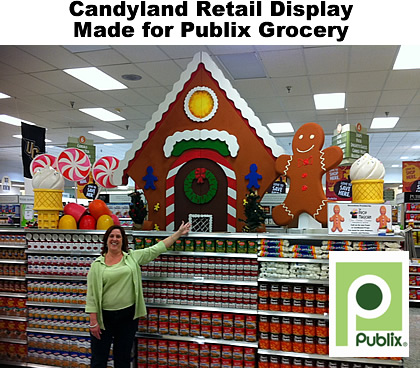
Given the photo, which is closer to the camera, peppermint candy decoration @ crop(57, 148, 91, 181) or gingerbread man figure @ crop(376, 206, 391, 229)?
gingerbread man figure @ crop(376, 206, 391, 229)

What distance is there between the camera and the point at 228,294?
365 centimetres

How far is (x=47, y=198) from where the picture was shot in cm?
421

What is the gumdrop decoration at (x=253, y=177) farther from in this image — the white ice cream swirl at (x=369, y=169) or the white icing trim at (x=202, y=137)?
the white ice cream swirl at (x=369, y=169)

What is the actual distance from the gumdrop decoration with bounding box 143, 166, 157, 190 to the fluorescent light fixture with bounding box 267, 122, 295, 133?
7136mm

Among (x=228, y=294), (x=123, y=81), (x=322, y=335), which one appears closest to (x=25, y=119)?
(x=123, y=81)

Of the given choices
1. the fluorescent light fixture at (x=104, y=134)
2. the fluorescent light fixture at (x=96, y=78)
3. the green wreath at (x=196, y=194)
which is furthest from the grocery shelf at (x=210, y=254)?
the fluorescent light fixture at (x=104, y=134)

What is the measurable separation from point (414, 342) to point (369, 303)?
13.5 feet

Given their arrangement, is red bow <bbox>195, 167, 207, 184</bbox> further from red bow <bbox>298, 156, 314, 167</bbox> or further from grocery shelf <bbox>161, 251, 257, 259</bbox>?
red bow <bbox>298, 156, 314, 167</bbox>

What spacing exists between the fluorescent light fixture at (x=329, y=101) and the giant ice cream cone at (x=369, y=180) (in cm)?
487

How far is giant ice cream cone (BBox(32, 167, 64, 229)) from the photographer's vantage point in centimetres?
420

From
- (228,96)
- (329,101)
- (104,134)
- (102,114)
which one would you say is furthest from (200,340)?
(104,134)

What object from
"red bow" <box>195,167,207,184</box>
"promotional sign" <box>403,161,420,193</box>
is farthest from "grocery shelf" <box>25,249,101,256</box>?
"promotional sign" <box>403,161,420,193</box>

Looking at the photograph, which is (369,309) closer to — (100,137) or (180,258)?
(180,258)
